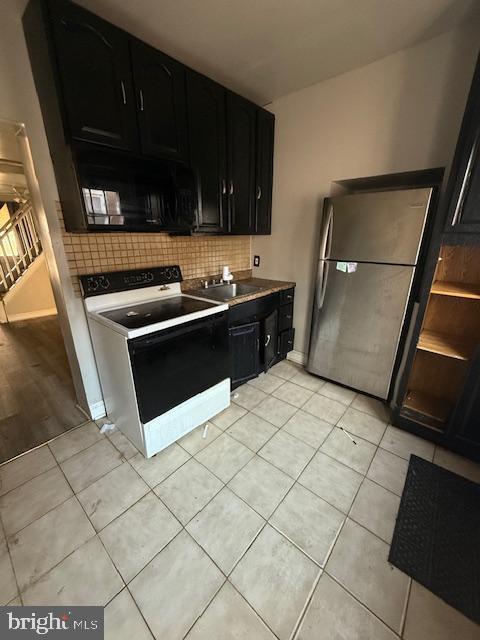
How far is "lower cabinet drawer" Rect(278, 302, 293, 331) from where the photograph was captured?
258 cm

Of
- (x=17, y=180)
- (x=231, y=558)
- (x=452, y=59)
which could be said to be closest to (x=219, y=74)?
(x=452, y=59)

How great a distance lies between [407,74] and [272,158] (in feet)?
3.76

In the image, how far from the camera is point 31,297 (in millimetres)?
4527

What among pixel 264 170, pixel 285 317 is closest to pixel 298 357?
pixel 285 317

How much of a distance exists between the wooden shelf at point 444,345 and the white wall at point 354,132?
1.04 metres

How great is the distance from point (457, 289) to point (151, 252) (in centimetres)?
223

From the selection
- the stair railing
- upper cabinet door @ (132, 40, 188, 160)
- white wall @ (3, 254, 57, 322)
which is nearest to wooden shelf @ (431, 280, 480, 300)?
upper cabinet door @ (132, 40, 188, 160)

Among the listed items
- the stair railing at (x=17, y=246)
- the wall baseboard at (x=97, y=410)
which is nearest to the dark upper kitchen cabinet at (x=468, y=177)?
the wall baseboard at (x=97, y=410)

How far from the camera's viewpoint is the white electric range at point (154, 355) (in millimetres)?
1480

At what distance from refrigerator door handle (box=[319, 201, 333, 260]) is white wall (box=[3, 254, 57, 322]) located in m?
4.48

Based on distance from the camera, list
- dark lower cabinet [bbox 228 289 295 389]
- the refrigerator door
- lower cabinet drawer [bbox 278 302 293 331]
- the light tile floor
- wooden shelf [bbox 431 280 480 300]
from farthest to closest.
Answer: lower cabinet drawer [bbox 278 302 293 331]
dark lower cabinet [bbox 228 289 295 389]
the refrigerator door
wooden shelf [bbox 431 280 480 300]
the light tile floor

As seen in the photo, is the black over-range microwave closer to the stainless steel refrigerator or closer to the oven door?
the oven door

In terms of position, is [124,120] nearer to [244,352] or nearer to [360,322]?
[244,352]

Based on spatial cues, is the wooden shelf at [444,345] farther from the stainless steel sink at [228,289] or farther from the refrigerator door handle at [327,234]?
the stainless steel sink at [228,289]
